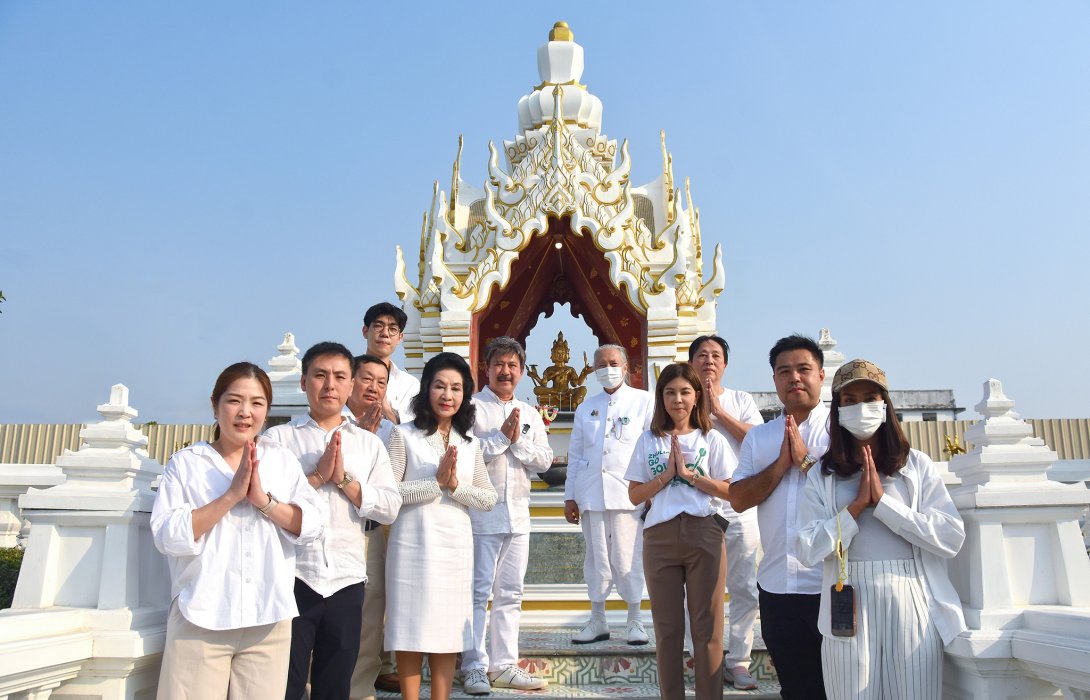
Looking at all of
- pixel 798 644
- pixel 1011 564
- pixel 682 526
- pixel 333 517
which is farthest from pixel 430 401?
pixel 1011 564

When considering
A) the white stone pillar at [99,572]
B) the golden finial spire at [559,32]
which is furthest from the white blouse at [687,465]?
the golden finial spire at [559,32]

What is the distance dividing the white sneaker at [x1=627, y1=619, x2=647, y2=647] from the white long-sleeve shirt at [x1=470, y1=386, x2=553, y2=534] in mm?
915

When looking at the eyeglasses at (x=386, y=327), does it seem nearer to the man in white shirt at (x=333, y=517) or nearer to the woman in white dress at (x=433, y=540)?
the woman in white dress at (x=433, y=540)

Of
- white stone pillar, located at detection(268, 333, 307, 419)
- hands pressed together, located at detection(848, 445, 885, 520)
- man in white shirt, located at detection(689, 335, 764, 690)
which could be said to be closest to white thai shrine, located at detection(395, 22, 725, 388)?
white stone pillar, located at detection(268, 333, 307, 419)

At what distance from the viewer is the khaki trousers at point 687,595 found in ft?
12.5

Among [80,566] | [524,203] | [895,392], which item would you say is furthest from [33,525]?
[895,392]

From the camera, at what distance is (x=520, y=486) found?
15.8 feet

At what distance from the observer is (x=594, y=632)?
5281 mm

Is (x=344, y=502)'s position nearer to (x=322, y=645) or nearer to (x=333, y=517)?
(x=333, y=517)

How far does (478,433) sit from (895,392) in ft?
65.7

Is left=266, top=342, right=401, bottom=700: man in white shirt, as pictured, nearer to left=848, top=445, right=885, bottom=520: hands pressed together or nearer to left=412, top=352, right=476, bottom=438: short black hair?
left=412, top=352, right=476, bottom=438: short black hair

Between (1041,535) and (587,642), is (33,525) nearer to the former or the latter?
(587,642)

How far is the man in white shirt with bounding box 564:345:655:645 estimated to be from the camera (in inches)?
204

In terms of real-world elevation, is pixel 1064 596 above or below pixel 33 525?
below
